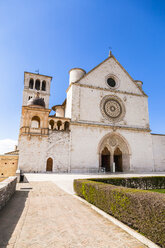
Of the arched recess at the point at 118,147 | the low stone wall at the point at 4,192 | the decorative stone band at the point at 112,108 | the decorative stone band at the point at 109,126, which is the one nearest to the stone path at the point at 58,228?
the low stone wall at the point at 4,192

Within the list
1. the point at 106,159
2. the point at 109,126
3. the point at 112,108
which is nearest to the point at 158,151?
the point at 106,159

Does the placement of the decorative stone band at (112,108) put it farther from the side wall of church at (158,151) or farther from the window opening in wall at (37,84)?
the window opening in wall at (37,84)

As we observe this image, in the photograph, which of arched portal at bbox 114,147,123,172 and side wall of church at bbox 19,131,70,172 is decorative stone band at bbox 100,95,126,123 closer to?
arched portal at bbox 114,147,123,172

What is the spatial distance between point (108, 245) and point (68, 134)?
66.8ft

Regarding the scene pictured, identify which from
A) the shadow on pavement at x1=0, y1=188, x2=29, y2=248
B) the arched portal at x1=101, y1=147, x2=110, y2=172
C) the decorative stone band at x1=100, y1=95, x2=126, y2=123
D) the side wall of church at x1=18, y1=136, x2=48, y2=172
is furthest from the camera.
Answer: the decorative stone band at x1=100, y1=95, x2=126, y2=123

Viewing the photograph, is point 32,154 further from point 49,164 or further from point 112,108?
point 112,108

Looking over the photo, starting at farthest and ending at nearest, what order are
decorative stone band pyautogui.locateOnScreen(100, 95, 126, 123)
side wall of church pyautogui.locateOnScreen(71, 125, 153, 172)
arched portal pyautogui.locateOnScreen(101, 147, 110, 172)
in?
1. decorative stone band pyautogui.locateOnScreen(100, 95, 126, 123)
2. arched portal pyautogui.locateOnScreen(101, 147, 110, 172)
3. side wall of church pyautogui.locateOnScreen(71, 125, 153, 172)

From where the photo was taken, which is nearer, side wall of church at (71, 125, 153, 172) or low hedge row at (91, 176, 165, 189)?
low hedge row at (91, 176, 165, 189)

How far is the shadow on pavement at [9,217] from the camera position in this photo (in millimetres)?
3896

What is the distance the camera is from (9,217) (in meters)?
5.26

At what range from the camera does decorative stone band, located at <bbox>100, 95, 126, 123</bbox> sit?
27.2 metres

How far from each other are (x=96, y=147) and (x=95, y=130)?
2680 millimetres

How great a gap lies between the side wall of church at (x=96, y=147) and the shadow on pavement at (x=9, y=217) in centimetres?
1614

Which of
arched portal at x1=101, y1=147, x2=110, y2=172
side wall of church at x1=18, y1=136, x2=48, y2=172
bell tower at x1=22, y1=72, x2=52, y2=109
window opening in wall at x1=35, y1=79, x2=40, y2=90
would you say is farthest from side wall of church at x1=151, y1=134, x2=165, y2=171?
window opening in wall at x1=35, y1=79, x2=40, y2=90
